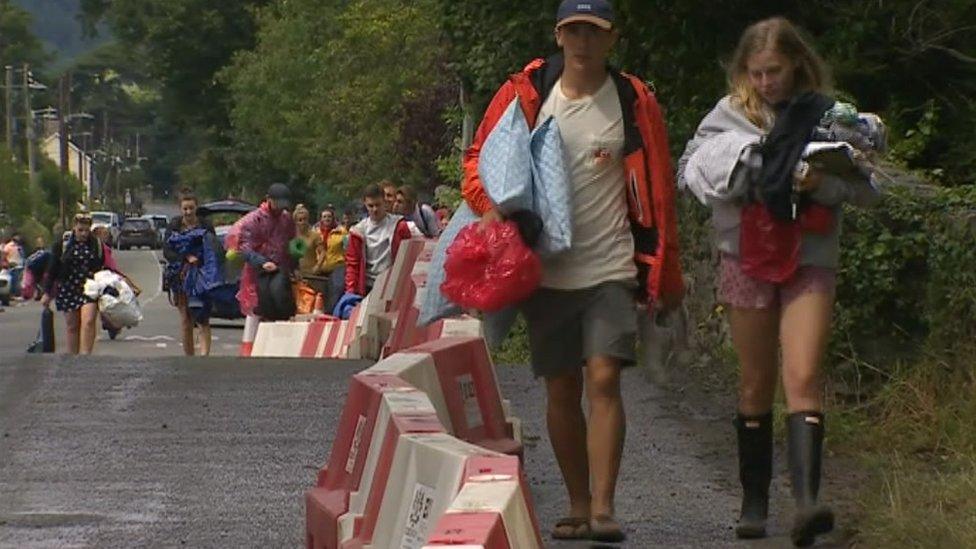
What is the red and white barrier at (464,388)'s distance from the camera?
849cm

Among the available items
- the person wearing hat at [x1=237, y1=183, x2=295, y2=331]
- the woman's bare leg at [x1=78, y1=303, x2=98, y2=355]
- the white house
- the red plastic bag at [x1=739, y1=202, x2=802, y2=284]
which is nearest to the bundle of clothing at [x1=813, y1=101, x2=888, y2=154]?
the red plastic bag at [x1=739, y1=202, x2=802, y2=284]

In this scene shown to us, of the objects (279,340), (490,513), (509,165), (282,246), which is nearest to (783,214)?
(509,165)

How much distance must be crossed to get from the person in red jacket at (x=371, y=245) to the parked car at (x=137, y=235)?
94.2m

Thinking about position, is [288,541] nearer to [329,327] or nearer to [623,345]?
[623,345]

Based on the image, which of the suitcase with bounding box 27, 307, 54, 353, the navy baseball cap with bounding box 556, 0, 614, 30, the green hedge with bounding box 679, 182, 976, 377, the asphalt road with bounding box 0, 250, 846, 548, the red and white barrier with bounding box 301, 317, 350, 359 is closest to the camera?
the navy baseball cap with bounding box 556, 0, 614, 30

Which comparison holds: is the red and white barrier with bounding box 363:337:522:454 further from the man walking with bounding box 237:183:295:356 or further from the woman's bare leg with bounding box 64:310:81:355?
the woman's bare leg with bounding box 64:310:81:355

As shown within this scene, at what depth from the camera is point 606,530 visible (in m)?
7.72

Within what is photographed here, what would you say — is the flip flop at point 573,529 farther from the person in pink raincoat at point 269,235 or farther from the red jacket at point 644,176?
the person in pink raincoat at point 269,235

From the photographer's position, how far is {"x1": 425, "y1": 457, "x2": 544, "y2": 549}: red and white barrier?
17.2ft

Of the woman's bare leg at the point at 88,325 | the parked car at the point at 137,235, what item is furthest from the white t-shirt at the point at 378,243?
the parked car at the point at 137,235

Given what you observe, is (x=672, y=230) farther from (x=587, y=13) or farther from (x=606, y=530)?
(x=606, y=530)

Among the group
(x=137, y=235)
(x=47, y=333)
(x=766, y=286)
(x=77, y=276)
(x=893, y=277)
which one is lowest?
(x=137, y=235)

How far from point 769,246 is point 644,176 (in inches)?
17.6

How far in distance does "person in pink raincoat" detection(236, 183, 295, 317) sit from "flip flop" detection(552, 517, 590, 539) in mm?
12271
